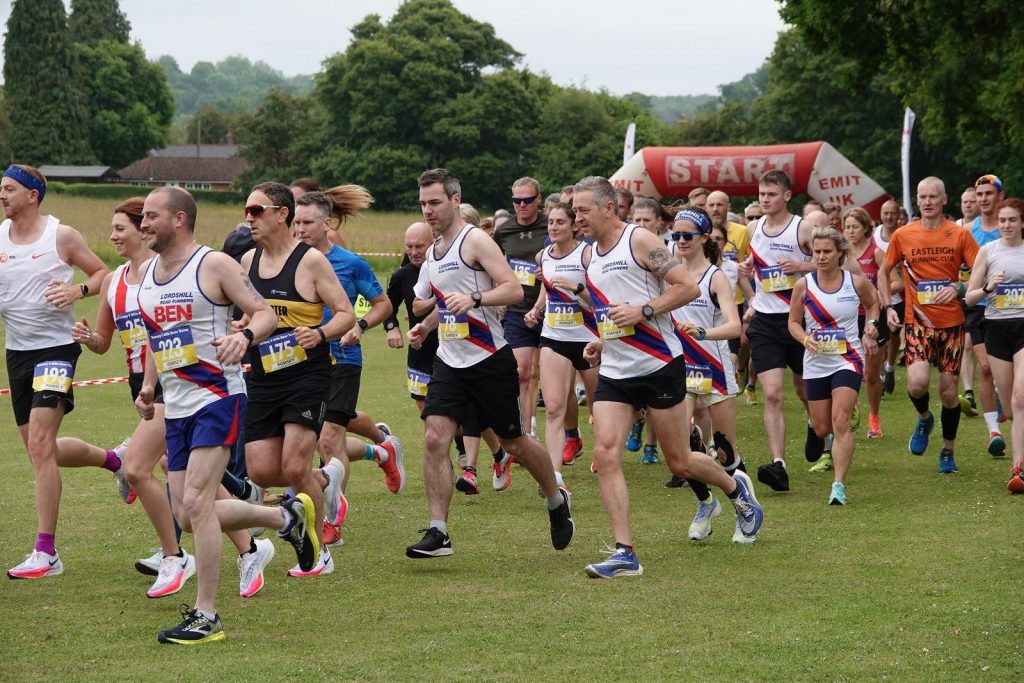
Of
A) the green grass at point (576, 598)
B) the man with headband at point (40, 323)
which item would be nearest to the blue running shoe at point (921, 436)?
the green grass at point (576, 598)

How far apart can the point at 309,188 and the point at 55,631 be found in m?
3.65

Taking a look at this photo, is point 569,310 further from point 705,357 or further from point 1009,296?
point 1009,296

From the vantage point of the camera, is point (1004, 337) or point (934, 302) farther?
point (934, 302)

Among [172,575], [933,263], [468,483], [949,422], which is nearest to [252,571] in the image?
[172,575]

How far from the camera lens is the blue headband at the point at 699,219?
9.94m

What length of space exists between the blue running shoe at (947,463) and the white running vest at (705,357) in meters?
2.20

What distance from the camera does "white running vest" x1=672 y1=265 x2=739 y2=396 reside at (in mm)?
10320

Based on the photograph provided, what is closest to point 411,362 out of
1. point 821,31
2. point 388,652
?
point 388,652

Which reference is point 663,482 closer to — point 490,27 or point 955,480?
point 955,480

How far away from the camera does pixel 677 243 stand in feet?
33.0

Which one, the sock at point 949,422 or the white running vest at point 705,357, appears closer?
the white running vest at point 705,357

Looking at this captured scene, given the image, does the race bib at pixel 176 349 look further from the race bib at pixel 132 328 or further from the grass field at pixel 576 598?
the grass field at pixel 576 598

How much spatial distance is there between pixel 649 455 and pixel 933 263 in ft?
9.46

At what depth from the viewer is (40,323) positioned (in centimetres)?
838
